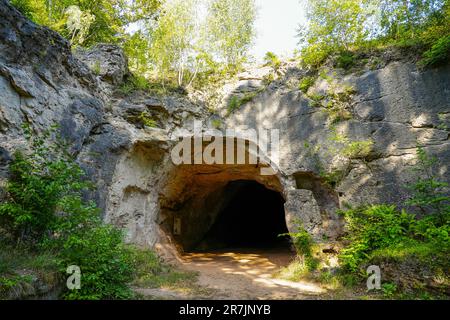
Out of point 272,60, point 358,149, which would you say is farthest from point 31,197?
point 272,60

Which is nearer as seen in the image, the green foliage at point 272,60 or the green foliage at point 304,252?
the green foliage at point 304,252

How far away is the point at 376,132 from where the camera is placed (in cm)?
724

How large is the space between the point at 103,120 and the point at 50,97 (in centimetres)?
137

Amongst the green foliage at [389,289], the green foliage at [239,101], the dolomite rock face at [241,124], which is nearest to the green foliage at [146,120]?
the dolomite rock face at [241,124]

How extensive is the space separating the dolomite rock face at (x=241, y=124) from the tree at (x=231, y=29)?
1.36 meters

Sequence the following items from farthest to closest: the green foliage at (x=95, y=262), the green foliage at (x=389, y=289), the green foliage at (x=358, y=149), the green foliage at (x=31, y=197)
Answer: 1. the green foliage at (x=358, y=149)
2. the green foliage at (x=389, y=289)
3. the green foliage at (x=31, y=197)
4. the green foliage at (x=95, y=262)

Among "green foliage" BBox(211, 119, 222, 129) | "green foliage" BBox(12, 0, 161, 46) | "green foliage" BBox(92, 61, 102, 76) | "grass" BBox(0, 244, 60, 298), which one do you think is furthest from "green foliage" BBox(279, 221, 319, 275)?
"green foliage" BBox(12, 0, 161, 46)

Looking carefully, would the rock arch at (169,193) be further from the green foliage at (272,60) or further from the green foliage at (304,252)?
the green foliage at (272,60)

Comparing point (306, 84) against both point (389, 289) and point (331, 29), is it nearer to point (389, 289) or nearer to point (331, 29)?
point (331, 29)

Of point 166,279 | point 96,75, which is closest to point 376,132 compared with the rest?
point 166,279

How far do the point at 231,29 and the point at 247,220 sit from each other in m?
10.1

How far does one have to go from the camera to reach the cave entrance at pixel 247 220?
1321 cm

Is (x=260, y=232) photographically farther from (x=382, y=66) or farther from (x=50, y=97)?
(x=50, y=97)

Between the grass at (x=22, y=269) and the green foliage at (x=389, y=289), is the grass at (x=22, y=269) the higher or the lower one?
the higher one
